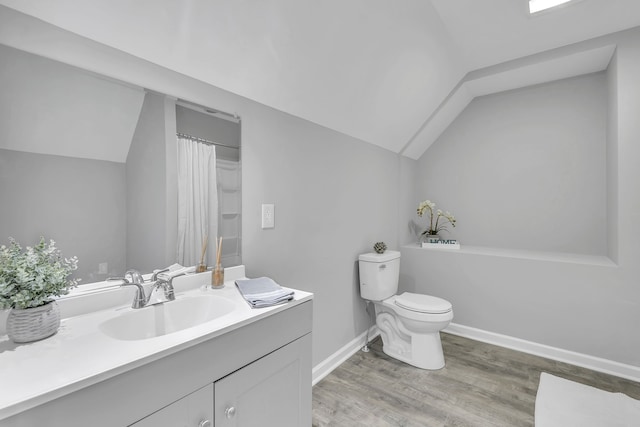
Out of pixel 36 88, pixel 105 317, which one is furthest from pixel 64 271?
pixel 36 88

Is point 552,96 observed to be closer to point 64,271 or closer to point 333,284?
point 333,284

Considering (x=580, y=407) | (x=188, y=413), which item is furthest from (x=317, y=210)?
(x=580, y=407)

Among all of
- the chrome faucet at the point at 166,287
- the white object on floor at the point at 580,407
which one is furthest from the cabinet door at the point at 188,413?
the white object on floor at the point at 580,407

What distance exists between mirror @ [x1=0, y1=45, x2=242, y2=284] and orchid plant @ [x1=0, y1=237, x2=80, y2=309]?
13 cm

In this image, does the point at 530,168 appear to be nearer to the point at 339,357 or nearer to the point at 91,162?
the point at 339,357

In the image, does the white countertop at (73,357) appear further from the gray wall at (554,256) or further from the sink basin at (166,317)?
the gray wall at (554,256)

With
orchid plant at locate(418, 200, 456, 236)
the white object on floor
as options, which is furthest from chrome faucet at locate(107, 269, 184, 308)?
orchid plant at locate(418, 200, 456, 236)

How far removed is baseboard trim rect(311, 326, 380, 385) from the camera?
6.92 ft

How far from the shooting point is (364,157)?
2.60 metres

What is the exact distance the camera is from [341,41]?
167cm

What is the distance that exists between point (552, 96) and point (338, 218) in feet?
7.83

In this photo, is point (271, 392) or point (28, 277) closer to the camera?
point (28, 277)

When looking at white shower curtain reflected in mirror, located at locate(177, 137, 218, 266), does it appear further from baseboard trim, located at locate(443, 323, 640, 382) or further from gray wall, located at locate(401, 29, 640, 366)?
baseboard trim, located at locate(443, 323, 640, 382)

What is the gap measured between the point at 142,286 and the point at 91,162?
1.69ft
